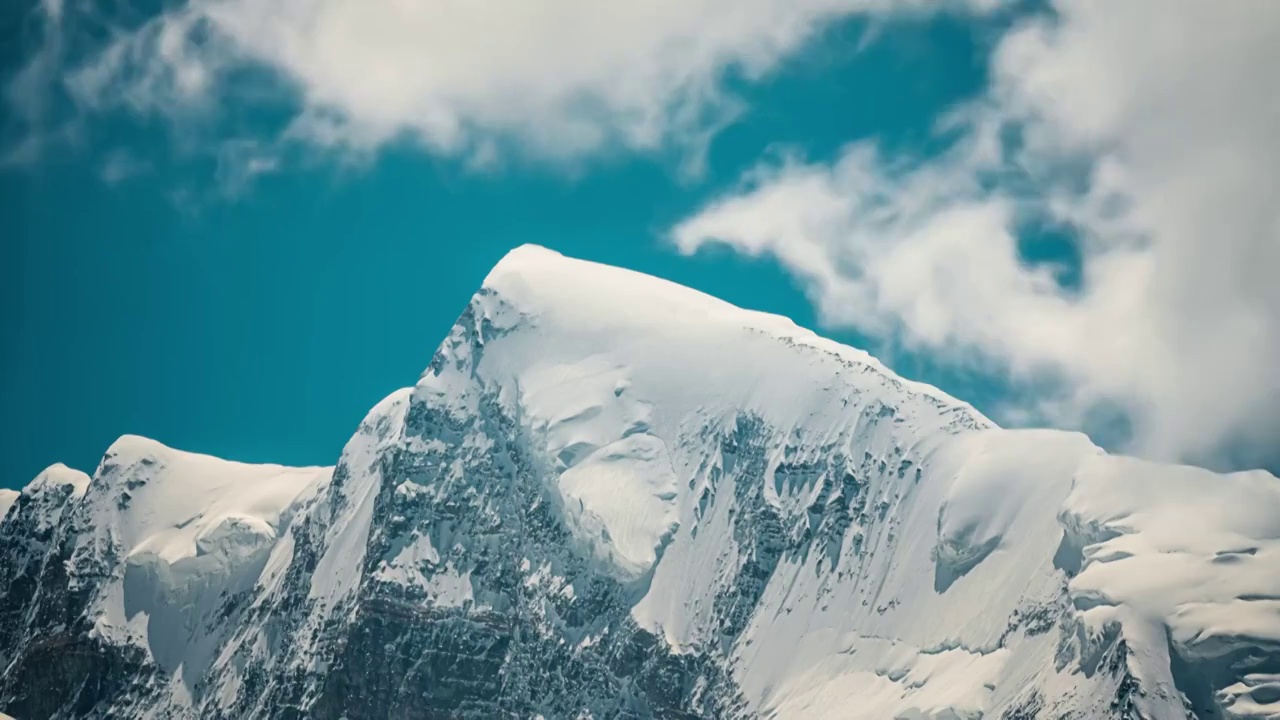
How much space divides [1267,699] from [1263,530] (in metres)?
29.4

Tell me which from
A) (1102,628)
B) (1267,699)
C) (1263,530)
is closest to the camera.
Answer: (1267,699)

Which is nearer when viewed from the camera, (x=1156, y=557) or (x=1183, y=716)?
(x=1183, y=716)

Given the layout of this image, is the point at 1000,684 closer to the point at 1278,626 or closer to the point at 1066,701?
the point at 1066,701

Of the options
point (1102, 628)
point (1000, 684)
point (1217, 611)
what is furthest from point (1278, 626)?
point (1000, 684)

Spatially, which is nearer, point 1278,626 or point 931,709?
point 1278,626

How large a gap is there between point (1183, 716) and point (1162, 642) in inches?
344

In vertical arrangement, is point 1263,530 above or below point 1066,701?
above

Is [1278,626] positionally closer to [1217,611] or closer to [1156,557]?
[1217,611]

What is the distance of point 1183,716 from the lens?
177 m

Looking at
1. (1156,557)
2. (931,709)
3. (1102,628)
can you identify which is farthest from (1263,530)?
(931,709)

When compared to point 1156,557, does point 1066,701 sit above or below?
below

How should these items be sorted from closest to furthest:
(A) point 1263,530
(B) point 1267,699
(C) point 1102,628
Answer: (B) point 1267,699
(C) point 1102,628
(A) point 1263,530

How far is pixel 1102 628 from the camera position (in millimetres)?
185625

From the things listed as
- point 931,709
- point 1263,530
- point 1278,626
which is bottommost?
point 931,709
